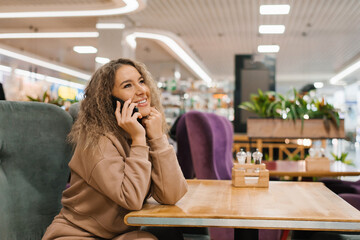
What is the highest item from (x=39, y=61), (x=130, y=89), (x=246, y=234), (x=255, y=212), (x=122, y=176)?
(x=39, y=61)

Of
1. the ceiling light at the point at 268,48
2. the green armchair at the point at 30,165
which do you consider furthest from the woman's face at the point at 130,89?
the ceiling light at the point at 268,48

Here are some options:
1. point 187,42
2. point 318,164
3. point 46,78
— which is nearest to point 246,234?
point 318,164

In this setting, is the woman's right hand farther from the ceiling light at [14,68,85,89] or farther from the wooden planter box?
the ceiling light at [14,68,85,89]

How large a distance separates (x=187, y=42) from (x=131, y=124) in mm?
9851

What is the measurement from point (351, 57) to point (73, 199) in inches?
551

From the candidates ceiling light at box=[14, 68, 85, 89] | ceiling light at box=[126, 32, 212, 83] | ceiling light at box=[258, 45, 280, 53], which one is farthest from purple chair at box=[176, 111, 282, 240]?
ceiling light at box=[258, 45, 280, 53]

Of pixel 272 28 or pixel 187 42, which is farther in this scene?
pixel 187 42

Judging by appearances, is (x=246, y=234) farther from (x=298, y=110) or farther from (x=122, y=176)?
(x=298, y=110)

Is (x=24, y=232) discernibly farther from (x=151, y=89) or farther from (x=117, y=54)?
(x=117, y=54)

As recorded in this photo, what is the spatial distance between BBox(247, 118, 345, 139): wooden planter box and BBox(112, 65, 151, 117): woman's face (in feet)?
8.32

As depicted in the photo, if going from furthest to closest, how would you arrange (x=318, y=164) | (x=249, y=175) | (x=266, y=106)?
(x=266, y=106), (x=318, y=164), (x=249, y=175)

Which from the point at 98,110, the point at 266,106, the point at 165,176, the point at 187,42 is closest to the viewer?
the point at 165,176

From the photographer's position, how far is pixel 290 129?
395 centimetres

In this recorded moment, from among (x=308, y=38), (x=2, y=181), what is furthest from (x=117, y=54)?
(x=2, y=181)
